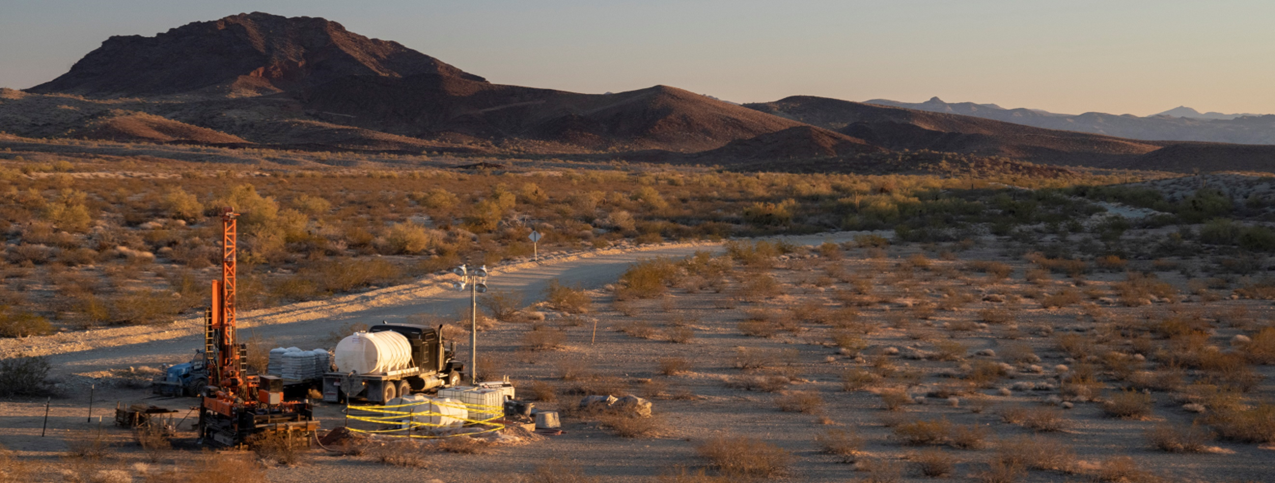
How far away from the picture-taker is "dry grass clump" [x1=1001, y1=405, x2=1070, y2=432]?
11.7m

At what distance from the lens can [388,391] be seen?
12289mm

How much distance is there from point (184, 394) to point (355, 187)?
40.2m

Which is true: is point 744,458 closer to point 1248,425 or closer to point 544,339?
point 1248,425

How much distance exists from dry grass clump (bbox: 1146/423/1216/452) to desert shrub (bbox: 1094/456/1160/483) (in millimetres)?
1137

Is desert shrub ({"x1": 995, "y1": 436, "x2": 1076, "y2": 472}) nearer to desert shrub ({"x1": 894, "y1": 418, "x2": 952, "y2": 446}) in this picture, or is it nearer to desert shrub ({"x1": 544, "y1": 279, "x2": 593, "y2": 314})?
desert shrub ({"x1": 894, "y1": 418, "x2": 952, "y2": 446})

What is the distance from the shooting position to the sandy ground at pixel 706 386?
33.9ft

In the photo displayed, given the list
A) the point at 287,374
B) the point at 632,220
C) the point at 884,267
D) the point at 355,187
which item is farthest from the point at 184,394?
the point at 355,187

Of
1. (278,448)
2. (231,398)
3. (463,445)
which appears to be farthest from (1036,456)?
(231,398)

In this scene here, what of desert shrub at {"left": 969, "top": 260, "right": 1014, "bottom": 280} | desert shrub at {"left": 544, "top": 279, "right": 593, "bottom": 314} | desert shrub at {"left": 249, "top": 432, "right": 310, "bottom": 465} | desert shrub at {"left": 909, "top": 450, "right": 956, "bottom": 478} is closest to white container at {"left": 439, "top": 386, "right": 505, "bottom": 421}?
desert shrub at {"left": 249, "top": 432, "right": 310, "bottom": 465}

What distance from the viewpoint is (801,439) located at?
1147 cm

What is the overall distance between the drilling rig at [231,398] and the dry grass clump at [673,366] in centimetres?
585

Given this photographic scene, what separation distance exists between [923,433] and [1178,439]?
288 centimetres

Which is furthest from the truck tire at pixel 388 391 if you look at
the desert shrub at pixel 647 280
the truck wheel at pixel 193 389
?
the desert shrub at pixel 647 280

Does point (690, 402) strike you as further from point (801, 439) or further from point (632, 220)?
point (632, 220)
